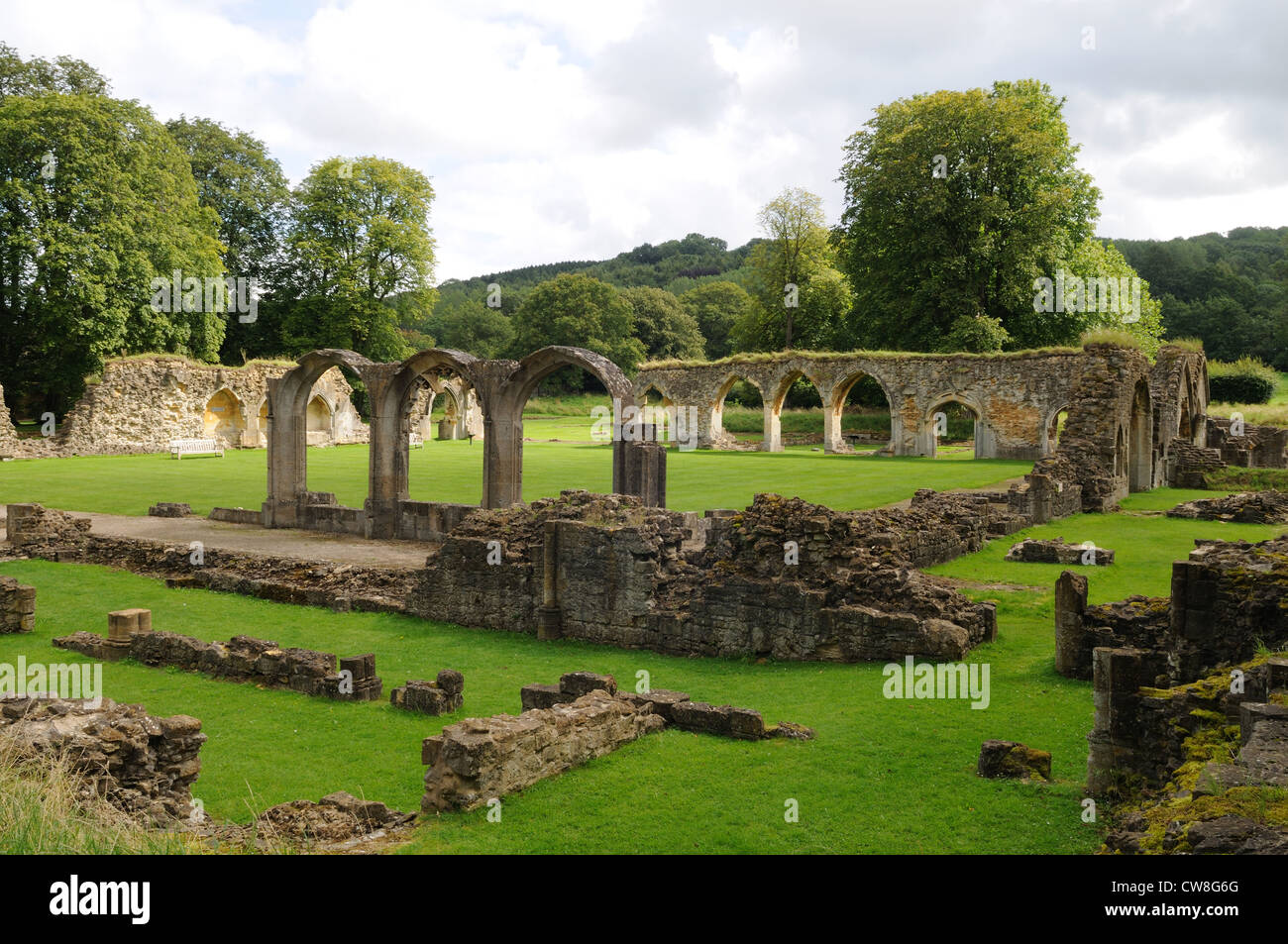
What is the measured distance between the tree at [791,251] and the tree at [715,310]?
23.9 m

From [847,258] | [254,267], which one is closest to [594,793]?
[847,258]

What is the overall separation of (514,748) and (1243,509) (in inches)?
800

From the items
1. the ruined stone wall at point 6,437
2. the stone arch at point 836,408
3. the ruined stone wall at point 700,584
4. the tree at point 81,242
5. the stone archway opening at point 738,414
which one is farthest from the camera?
the stone archway opening at point 738,414

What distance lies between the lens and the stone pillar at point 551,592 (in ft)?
42.2

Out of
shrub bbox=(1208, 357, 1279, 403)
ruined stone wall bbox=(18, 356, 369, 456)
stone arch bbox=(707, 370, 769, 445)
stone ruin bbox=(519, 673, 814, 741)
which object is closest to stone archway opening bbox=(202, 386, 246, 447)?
ruined stone wall bbox=(18, 356, 369, 456)

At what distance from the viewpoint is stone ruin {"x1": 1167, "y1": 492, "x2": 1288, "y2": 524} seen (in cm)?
2123

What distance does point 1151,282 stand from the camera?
245 feet

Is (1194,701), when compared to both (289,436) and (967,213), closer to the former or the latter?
(289,436)

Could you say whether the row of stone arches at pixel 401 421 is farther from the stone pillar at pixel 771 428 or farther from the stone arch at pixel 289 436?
the stone pillar at pixel 771 428

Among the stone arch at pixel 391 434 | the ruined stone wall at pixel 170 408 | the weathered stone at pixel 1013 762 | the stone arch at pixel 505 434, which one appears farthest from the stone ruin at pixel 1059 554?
the ruined stone wall at pixel 170 408

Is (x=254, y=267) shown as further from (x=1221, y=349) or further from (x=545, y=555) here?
(x=1221, y=349)

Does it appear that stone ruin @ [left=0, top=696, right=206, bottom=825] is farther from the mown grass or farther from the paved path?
the paved path

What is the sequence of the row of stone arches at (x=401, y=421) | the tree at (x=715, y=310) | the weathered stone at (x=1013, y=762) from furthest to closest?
the tree at (x=715, y=310)
the row of stone arches at (x=401, y=421)
the weathered stone at (x=1013, y=762)

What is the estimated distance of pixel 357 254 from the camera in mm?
55375
